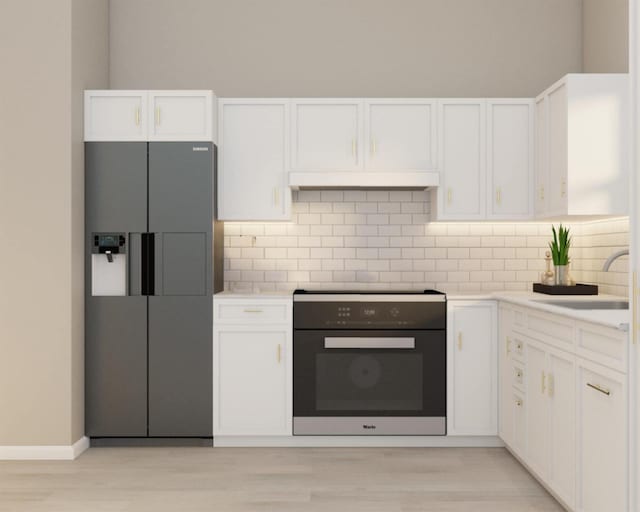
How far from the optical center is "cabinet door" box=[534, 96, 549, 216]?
415 cm

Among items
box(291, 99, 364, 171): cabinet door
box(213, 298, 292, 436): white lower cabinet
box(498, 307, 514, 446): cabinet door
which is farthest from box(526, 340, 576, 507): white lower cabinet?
box(291, 99, 364, 171): cabinet door

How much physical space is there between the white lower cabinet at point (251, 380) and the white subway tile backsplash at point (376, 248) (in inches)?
27.1

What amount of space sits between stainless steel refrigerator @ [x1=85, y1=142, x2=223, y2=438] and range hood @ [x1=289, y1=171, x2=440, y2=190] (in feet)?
2.05

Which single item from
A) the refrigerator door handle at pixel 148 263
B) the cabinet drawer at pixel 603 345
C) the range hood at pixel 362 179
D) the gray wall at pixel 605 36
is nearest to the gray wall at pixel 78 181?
the refrigerator door handle at pixel 148 263

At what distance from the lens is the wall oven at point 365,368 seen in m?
4.12

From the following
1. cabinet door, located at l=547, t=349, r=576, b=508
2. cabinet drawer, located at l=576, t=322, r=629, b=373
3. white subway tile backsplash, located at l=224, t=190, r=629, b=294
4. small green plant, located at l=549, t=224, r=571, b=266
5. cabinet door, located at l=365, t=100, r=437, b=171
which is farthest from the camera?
white subway tile backsplash, located at l=224, t=190, r=629, b=294

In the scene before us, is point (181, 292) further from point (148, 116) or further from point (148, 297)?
point (148, 116)

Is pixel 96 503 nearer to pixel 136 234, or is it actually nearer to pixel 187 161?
pixel 136 234

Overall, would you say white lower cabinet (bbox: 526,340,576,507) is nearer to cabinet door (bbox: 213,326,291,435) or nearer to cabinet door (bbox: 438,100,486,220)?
cabinet door (bbox: 438,100,486,220)

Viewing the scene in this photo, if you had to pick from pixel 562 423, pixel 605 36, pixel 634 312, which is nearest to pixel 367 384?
pixel 562 423

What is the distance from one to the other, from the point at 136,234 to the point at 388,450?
2.16 meters

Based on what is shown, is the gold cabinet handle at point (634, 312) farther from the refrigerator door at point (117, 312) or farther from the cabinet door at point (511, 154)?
the refrigerator door at point (117, 312)

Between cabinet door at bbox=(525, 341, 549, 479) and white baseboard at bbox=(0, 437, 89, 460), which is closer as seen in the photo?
cabinet door at bbox=(525, 341, 549, 479)

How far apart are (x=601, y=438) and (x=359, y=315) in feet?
5.98
